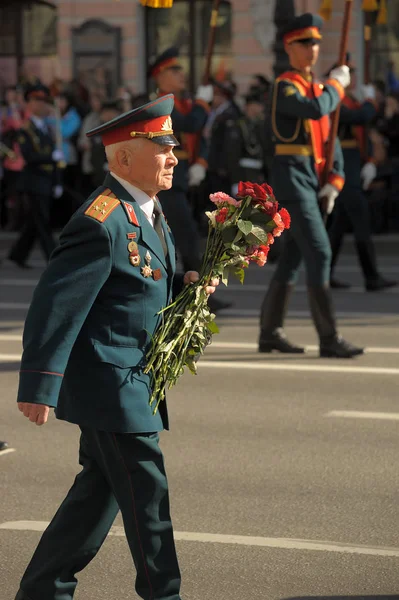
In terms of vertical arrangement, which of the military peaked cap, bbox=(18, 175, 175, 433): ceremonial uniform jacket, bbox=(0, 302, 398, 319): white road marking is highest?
bbox=(18, 175, 175, 433): ceremonial uniform jacket

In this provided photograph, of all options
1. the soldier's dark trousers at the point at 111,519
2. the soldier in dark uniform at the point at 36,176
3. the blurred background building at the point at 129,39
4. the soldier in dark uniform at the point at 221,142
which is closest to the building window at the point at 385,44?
the blurred background building at the point at 129,39

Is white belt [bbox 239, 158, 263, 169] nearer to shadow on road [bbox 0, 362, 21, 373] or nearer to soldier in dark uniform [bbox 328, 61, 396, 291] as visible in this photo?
soldier in dark uniform [bbox 328, 61, 396, 291]

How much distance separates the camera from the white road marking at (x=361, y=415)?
7.95 metres

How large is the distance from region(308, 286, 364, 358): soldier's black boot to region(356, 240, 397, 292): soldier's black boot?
372cm

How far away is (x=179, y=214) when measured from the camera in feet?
38.2

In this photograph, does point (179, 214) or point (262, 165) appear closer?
point (179, 214)

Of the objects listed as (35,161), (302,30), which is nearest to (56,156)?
(35,161)

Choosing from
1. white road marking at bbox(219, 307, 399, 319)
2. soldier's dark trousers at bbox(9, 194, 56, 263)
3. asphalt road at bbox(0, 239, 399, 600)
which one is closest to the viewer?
asphalt road at bbox(0, 239, 399, 600)

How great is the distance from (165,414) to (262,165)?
43.7 ft

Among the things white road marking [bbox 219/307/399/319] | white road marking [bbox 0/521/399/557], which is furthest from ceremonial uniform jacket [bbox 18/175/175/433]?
white road marking [bbox 219/307/399/319]

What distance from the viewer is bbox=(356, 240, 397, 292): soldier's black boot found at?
44.3ft

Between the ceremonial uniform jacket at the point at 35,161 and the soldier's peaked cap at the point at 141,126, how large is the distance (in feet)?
37.6

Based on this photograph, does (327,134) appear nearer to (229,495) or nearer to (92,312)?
(229,495)

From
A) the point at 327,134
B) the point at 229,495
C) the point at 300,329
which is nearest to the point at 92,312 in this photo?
the point at 229,495
